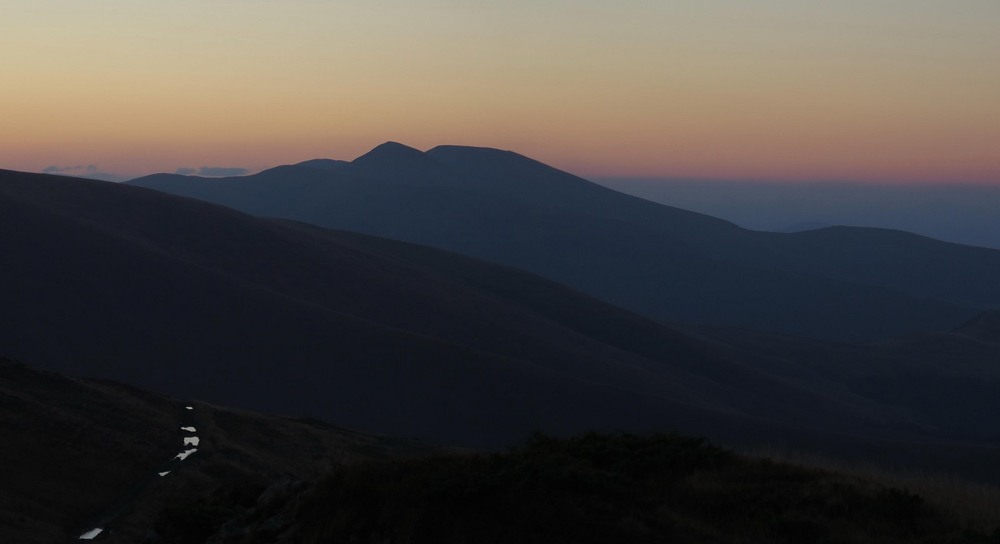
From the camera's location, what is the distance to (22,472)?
2950 centimetres

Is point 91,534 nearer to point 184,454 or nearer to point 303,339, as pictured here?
point 184,454

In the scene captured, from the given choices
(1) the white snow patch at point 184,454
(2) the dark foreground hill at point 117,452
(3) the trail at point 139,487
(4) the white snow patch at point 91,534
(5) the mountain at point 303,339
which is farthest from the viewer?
(5) the mountain at point 303,339

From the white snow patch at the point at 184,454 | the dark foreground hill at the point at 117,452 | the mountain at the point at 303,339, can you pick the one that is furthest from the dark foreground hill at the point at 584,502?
the mountain at the point at 303,339

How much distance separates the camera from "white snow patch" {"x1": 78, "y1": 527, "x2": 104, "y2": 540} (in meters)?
24.6

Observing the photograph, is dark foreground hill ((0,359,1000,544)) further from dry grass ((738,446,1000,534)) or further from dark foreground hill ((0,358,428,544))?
dark foreground hill ((0,358,428,544))

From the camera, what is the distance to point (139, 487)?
30.4 metres

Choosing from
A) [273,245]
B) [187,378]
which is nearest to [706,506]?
[187,378]

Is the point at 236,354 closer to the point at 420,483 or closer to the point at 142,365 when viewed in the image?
the point at 142,365

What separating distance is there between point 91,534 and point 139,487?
5326 millimetres

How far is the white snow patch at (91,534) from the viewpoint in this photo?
80.6ft

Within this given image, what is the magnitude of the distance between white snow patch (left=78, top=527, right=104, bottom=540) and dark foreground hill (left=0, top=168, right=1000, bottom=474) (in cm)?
4938

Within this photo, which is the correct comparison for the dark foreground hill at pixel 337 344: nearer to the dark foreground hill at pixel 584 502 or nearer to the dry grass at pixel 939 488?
the dry grass at pixel 939 488

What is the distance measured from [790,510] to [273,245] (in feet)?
359

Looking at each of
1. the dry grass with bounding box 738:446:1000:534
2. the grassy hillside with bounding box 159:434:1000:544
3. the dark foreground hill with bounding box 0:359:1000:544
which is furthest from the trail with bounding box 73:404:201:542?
the dry grass with bounding box 738:446:1000:534
